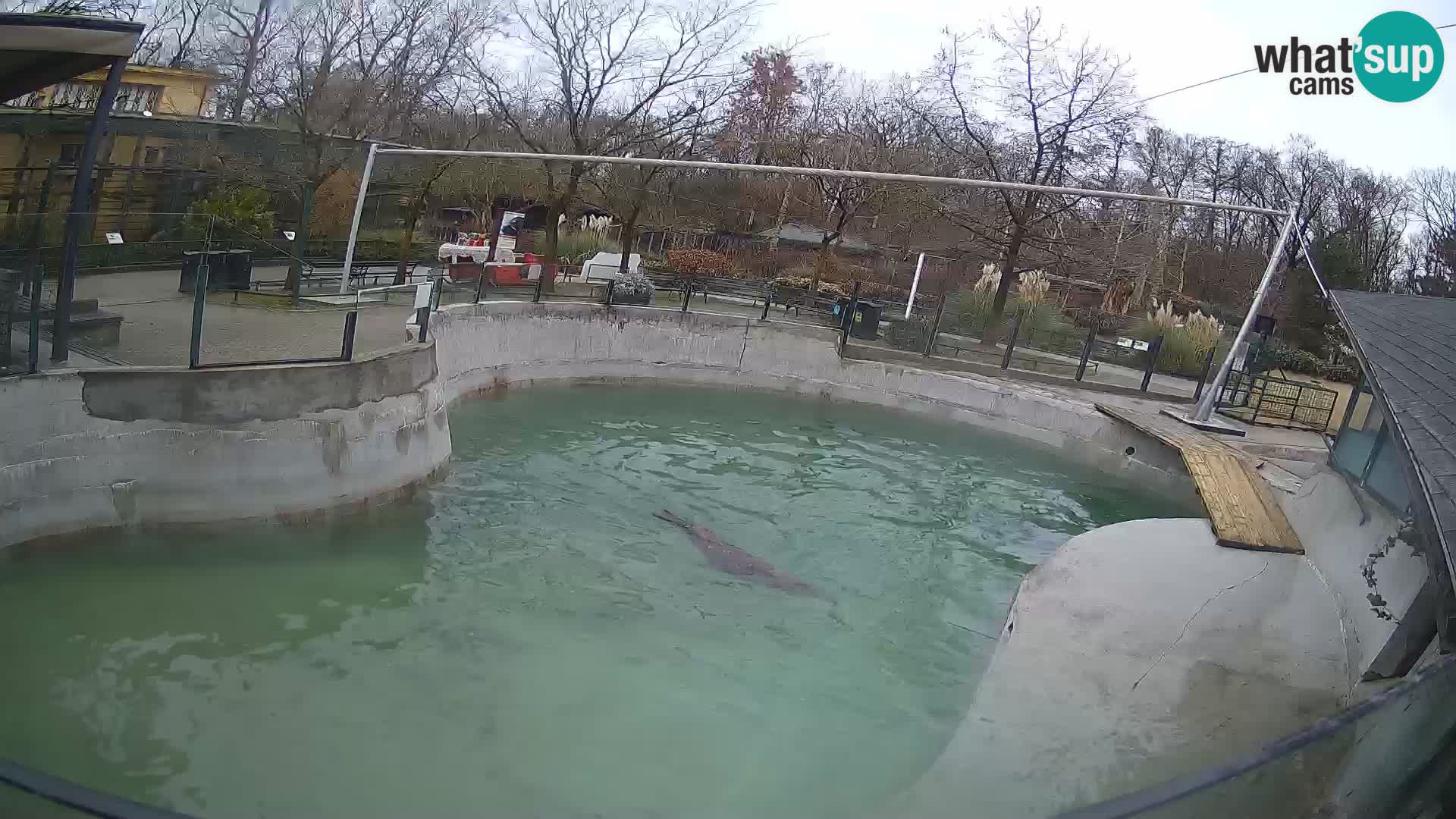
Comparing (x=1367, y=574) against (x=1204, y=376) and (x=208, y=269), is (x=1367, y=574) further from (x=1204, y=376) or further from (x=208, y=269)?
(x=1204, y=376)

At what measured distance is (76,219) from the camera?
8977 mm

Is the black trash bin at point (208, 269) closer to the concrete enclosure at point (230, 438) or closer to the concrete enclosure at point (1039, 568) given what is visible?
the concrete enclosure at point (230, 438)

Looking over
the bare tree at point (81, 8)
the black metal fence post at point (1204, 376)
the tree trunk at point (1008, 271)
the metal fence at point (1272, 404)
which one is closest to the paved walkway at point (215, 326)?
the bare tree at point (81, 8)

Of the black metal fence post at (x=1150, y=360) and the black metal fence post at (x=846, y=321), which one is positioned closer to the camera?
the black metal fence post at (x=1150, y=360)

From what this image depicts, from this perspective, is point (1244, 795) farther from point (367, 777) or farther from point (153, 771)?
Answer: point (153, 771)

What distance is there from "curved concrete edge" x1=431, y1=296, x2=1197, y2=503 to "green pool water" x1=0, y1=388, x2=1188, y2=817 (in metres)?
4.50

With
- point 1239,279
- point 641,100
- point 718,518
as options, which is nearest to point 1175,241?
point 1239,279

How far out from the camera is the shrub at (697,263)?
30.4 meters

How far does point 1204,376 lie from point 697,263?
1457 cm

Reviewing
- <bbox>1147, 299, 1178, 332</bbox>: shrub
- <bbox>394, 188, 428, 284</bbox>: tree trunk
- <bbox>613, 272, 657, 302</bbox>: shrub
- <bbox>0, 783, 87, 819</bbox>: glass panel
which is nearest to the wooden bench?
<bbox>394, 188, 428, 284</bbox>: tree trunk

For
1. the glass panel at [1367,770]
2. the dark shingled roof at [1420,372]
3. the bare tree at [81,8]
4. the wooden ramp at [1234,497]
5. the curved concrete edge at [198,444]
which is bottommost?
the curved concrete edge at [198,444]

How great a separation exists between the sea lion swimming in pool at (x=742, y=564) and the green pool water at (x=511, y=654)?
18 cm

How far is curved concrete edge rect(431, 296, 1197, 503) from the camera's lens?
59.9ft

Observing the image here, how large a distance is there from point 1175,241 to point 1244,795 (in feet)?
158
